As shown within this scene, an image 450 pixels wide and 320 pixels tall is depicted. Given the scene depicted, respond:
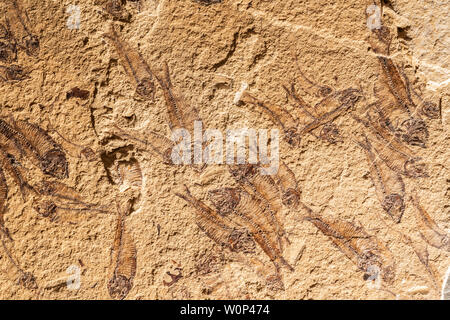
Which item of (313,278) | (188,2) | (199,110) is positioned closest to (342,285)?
(313,278)

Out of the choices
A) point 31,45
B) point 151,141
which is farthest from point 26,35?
point 151,141

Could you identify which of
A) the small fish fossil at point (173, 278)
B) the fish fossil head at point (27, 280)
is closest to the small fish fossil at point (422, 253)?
the small fish fossil at point (173, 278)

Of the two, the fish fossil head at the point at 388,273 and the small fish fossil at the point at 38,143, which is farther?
the fish fossil head at the point at 388,273

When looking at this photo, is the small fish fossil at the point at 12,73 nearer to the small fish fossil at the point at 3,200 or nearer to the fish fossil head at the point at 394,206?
the small fish fossil at the point at 3,200

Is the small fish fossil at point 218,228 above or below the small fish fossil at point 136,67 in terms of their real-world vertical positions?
below

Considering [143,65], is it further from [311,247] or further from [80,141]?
[311,247]

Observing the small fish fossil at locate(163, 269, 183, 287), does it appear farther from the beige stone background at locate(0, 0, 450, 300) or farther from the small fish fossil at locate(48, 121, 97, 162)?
the small fish fossil at locate(48, 121, 97, 162)

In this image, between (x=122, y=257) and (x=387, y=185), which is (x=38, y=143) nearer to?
(x=122, y=257)
